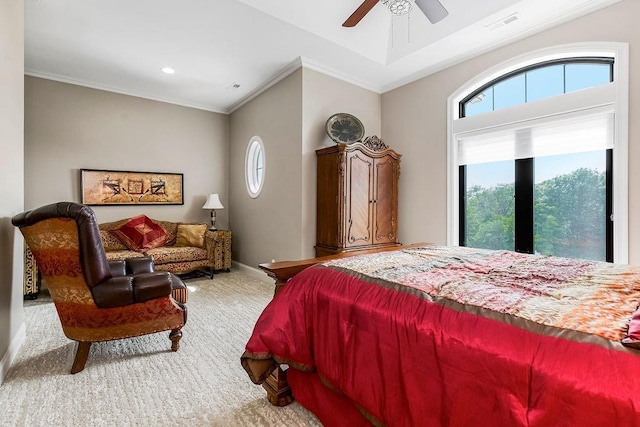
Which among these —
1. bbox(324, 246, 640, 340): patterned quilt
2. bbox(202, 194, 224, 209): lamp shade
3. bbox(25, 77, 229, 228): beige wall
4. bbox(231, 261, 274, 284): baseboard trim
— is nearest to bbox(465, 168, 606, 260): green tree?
bbox(324, 246, 640, 340): patterned quilt

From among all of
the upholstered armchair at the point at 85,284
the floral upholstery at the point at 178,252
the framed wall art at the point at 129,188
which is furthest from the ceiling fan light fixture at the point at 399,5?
the framed wall art at the point at 129,188

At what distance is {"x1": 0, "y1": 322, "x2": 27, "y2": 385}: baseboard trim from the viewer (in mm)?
1998

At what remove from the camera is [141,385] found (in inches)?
77.7

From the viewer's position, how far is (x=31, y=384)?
195 centimetres

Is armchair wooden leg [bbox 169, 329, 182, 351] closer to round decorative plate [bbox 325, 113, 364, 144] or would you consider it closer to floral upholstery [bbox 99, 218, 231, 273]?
floral upholstery [bbox 99, 218, 231, 273]

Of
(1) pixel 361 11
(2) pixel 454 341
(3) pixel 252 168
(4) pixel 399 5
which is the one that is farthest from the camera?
(3) pixel 252 168

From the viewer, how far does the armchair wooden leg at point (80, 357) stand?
209 centimetres

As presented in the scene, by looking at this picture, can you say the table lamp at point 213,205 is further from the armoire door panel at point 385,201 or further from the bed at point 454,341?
the bed at point 454,341

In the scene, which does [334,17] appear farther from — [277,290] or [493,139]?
[277,290]

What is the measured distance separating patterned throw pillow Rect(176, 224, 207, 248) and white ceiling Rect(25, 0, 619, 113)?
2.25 meters

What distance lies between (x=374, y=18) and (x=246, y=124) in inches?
109

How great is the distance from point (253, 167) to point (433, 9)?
363 cm

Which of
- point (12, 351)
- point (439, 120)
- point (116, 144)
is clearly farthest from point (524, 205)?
point (116, 144)

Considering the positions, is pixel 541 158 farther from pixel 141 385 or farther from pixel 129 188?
pixel 129 188
